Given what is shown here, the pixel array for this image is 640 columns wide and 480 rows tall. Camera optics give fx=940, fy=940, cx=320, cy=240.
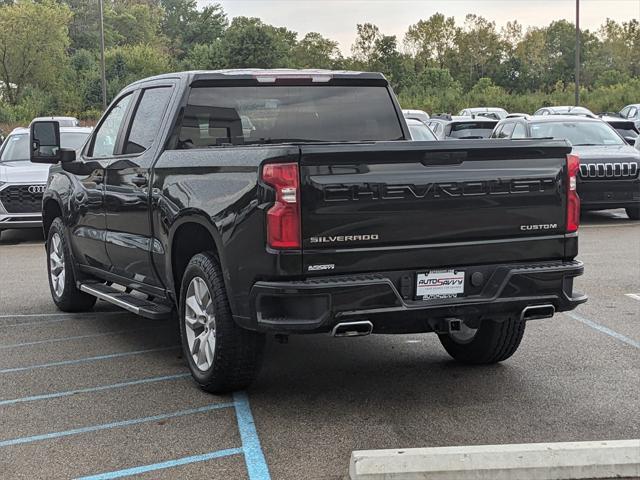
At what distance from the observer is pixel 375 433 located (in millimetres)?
4902

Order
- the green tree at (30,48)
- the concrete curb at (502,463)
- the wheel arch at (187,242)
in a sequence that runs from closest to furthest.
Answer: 1. the concrete curb at (502,463)
2. the wheel arch at (187,242)
3. the green tree at (30,48)

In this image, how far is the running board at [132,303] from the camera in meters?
6.27

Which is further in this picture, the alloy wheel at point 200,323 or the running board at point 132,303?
the running board at point 132,303

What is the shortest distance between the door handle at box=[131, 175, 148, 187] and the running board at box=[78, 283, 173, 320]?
2.73 ft

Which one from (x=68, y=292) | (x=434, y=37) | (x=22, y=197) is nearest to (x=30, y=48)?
(x=434, y=37)

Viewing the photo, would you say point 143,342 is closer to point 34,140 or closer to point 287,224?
point 34,140

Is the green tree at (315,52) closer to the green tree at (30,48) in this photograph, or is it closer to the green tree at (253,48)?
the green tree at (253,48)

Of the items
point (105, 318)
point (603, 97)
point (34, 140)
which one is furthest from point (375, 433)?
point (603, 97)

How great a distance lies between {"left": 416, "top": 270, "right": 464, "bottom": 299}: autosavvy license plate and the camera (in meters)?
5.05

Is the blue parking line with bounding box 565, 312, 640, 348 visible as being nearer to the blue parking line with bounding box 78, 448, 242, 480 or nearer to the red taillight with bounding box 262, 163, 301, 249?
the red taillight with bounding box 262, 163, 301, 249

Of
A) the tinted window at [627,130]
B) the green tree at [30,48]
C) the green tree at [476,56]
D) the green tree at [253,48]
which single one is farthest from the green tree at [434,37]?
the tinted window at [627,130]

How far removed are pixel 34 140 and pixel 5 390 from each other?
2882 mm

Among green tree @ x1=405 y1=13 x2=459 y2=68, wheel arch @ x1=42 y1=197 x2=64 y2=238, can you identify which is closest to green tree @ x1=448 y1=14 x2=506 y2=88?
green tree @ x1=405 y1=13 x2=459 y2=68

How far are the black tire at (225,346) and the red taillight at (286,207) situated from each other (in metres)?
0.69
